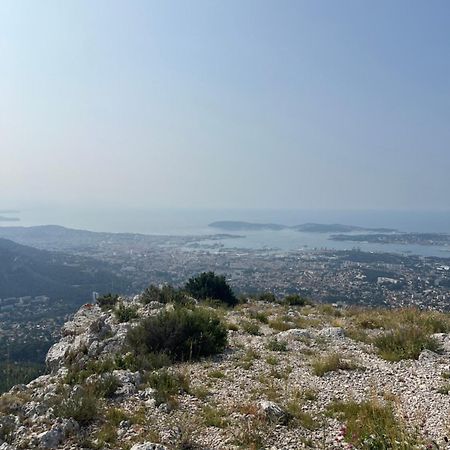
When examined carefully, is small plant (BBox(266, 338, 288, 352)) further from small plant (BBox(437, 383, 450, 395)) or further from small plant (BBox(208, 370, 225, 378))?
small plant (BBox(437, 383, 450, 395))

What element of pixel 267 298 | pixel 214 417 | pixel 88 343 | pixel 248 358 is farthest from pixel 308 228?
pixel 214 417

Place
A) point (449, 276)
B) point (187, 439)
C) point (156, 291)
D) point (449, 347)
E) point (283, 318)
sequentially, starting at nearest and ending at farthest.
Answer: point (187, 439) < point (449, 347) < point (283, 318) < point (156, 291) < point (449, 276)

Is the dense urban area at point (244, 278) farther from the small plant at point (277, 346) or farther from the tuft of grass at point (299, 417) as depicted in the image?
the tuft of grass at point (299, 417)

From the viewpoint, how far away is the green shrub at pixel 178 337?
1013 centimetres

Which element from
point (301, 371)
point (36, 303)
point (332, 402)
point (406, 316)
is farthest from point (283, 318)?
point (36, 303)

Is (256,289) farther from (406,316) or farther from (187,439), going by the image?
(187,439)

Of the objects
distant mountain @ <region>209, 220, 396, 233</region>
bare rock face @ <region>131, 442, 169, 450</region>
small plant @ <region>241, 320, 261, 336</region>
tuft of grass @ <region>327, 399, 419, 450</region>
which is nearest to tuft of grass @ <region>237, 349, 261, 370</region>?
small plant @ <region>241, 320, 261, 336</region>

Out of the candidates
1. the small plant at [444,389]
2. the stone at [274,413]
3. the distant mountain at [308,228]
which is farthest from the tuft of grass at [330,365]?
the distant mountain at [308,228]

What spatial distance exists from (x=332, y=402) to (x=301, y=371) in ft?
5.95

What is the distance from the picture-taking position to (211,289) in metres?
19.0

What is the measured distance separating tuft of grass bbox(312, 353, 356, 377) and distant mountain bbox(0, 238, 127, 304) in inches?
1835

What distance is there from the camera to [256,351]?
10.3m

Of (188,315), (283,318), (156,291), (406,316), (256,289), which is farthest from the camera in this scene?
(256,289)

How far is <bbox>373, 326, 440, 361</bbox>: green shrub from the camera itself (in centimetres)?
930
